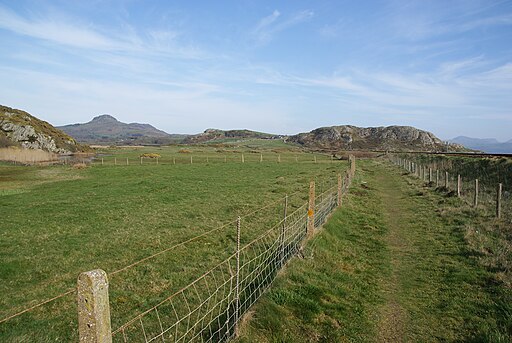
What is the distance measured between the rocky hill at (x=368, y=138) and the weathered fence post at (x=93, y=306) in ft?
519

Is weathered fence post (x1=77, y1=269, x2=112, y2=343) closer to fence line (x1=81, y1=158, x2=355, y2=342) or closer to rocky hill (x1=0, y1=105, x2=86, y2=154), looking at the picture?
fence line (x1=81, y1=158, x2=355, y2=342)

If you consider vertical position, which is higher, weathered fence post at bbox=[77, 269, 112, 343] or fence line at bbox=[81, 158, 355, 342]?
weathered fence post at bbox=[77, 269, 112, 343]

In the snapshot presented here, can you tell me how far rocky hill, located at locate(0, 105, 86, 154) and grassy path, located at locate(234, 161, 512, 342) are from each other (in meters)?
70.1

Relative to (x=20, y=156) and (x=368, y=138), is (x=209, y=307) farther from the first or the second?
(x=368, y=138)

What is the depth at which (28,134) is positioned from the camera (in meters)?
75.8

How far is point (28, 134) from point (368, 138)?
149m

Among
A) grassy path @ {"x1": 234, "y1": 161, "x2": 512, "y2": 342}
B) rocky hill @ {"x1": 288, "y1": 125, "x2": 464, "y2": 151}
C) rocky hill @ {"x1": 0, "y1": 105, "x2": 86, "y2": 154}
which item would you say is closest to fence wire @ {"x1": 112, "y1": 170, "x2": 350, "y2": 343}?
grassy path @ {"x1": 234, "y1": 161, "x2": 512, "y2": 342}

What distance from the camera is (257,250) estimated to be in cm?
1153

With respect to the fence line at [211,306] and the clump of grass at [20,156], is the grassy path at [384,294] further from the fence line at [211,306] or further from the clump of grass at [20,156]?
the clump of grass at [20,156]

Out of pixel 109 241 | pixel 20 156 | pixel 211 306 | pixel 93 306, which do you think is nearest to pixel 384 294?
pixel 211 306

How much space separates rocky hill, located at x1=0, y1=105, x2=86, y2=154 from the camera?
72113 millimetres

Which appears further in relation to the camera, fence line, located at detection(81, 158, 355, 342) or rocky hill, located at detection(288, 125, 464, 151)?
rocky hill, located at detection(288, 125, 464, 151)

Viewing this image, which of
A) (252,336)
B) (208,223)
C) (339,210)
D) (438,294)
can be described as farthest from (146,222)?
(438,294)

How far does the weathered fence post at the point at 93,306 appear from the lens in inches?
117
